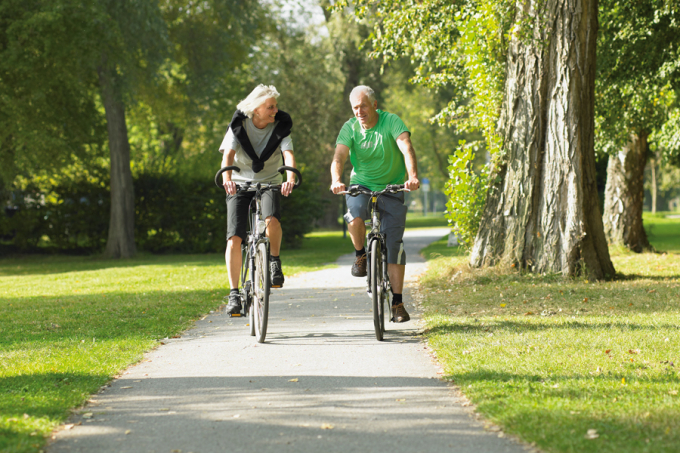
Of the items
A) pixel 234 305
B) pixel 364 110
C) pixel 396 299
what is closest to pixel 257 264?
pixel 234 305

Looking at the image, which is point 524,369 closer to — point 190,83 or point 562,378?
point 562,378

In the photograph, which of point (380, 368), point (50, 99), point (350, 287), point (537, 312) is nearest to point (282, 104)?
point (50, 99)

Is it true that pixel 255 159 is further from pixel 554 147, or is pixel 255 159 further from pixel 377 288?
pixel 554 147

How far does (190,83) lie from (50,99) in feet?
12.9

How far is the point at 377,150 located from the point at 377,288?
4.07 ft

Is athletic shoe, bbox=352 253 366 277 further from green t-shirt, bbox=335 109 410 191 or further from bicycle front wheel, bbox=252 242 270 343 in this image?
bicycle front wheel, bbox=252 242 270 343

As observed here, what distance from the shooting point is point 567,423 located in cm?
360

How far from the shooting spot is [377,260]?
6117 millimetres

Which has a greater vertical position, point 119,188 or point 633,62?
point 633,62

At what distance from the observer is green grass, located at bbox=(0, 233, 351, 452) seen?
4.20 meters

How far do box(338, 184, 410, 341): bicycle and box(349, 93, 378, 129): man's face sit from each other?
0.60 meters

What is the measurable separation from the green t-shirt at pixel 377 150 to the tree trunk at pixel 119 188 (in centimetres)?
1429

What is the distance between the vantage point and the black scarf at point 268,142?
247 inches

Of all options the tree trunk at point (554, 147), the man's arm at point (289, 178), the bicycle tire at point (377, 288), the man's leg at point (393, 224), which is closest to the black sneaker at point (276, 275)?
the man's arm at point (289, 178)
